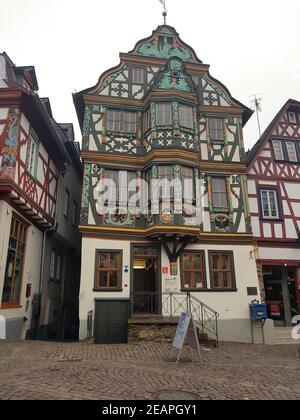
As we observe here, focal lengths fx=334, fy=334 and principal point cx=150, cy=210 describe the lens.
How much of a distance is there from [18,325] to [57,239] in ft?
20.4

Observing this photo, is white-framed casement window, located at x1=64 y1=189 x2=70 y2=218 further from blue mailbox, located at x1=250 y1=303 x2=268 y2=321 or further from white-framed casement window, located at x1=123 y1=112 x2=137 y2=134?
blue mailbox, located at x1=250 y1=303 x2=268 y2=321

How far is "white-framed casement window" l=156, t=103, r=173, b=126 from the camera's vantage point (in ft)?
54.2

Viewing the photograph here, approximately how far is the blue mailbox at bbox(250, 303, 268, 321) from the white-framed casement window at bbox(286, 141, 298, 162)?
871 centimetres

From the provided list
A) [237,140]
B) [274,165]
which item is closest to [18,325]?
[237,140]

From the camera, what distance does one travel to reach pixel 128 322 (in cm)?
1316

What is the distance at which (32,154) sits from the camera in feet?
47.0

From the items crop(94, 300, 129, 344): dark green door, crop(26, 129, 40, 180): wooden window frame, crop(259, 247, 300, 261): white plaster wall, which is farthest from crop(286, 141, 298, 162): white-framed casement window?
crop(26, 129, 40, 180): wooden window frame

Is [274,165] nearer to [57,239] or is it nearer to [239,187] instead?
[239,187]

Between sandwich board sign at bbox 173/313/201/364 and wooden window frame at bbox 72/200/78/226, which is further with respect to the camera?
wooden window frame at bbox 72/200/78/226

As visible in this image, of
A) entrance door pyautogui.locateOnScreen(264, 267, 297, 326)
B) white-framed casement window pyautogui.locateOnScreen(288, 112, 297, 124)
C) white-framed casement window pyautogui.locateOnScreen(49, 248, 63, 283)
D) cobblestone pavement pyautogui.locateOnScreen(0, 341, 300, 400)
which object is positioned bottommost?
cobblestone pavement pyautogui.locateOnScreen(0, 341, 300, 400)

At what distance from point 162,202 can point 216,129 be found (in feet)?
18.9

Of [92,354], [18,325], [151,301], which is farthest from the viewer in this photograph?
[151,301]


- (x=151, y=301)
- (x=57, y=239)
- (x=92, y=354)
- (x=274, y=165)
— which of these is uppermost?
(x=274, y=165)

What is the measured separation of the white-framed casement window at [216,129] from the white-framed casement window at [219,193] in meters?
2.37
